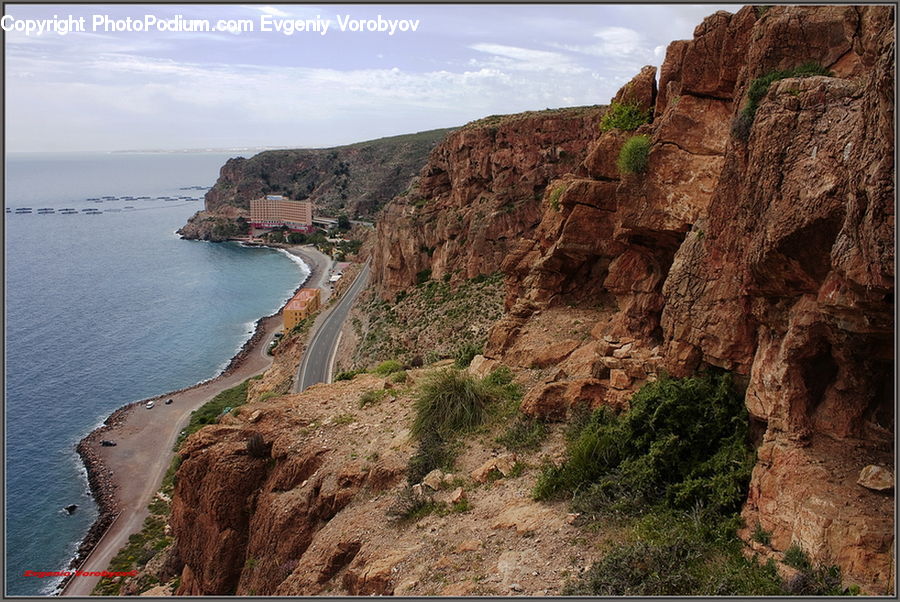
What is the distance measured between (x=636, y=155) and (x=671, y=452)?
7044 millimetres

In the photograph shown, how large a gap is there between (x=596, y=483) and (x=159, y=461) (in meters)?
49.9

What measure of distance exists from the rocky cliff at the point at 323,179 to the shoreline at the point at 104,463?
70155 mm

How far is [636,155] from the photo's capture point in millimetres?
14984

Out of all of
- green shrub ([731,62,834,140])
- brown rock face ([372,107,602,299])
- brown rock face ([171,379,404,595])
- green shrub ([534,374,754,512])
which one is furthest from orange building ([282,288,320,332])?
green shrub ([731,62,834,140])

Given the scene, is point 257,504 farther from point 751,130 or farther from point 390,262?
point 390,262

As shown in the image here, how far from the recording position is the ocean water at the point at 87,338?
157ft

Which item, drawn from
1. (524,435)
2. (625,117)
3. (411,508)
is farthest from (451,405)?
(625,117)

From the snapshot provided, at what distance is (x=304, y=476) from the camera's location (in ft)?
58.0

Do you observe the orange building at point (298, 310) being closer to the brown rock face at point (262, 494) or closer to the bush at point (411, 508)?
the brown rock face at point (262, 494)

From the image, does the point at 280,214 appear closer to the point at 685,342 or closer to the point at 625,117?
the point at 625,117

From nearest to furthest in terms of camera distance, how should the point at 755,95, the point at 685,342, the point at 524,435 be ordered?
the point at 755,95, the point at 685,342, the point at 524,435

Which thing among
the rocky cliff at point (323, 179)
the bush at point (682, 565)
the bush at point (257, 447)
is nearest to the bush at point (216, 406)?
the bush at point (257, 447)

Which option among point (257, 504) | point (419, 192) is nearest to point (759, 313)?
point (257, 504)

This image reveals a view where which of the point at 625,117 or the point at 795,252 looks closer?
the point at 795,252
